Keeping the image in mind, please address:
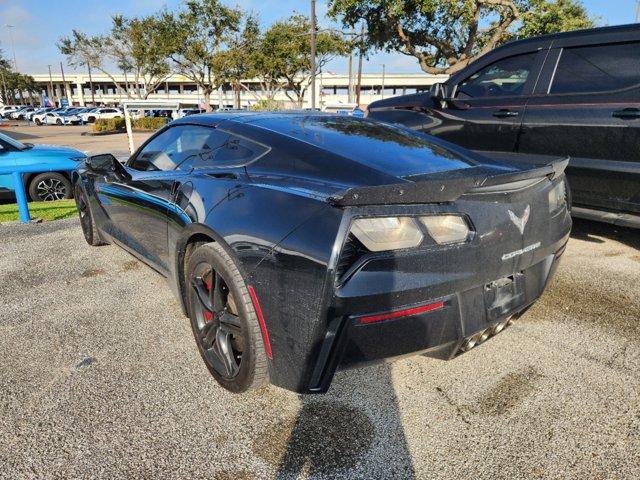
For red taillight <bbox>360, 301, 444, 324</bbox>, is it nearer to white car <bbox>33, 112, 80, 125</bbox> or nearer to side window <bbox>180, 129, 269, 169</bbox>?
side window <bbox>180, 129, 269, 169</bbox>

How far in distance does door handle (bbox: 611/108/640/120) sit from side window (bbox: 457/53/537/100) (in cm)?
93

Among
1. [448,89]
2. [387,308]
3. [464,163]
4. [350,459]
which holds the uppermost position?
[448,89]

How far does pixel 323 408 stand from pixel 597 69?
366cm

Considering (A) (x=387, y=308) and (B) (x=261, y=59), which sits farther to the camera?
(B) (x=261, y=59)

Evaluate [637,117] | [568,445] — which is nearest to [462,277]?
[568,445]

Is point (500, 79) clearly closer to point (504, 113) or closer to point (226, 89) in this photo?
point (504, 113)

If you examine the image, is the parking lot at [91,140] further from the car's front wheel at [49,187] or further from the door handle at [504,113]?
the door handle at [504,113]

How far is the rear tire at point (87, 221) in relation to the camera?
4436 mm

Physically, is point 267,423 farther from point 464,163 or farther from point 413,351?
point 464,163

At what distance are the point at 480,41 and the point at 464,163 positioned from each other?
17.0m

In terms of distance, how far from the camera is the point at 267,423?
209cm

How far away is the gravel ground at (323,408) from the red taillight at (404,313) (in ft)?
1.99

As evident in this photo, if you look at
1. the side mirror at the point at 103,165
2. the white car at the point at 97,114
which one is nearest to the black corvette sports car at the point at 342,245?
the side mirror at the point at 103,165

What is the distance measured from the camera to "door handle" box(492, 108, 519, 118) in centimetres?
429
